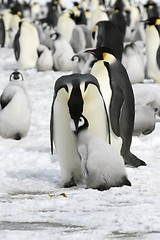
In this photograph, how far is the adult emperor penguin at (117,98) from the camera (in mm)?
4875

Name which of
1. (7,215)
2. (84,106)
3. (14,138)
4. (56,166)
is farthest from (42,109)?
(7,215)

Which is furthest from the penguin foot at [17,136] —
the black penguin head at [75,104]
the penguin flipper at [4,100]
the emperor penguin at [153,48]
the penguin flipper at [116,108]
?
the emperor penguin at [153,48]

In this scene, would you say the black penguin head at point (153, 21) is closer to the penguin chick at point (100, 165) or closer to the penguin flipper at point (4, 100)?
the penguin flipper at point (4, 100)

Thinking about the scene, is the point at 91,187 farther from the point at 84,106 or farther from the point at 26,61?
the point at 26,61

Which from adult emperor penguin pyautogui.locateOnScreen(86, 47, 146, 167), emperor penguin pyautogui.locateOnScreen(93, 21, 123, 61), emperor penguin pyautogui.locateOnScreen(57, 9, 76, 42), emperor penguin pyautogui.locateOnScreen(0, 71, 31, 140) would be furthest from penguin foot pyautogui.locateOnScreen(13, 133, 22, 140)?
emperor penguin pyautogui.locateOnScreen(57, 9, 76, 42)

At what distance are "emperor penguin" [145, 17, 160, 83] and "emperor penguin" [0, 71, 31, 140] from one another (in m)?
4.89

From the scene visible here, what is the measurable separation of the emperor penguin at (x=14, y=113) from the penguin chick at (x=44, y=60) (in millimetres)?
6168

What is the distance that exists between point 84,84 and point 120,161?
2.27 ft

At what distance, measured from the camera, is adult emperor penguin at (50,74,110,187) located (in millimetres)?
4215

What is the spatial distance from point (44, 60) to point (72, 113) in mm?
8842

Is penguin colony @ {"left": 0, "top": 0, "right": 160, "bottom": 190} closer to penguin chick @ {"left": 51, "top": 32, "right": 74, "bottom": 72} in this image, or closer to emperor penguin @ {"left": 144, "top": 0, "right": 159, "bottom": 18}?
penguin chick @ {"left": 51, "top": 32, "right": 74, "bottom": 72}

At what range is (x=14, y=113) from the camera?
21.7 feet

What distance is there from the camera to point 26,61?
1422cm

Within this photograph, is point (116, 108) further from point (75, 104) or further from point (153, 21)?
point (153, 21)
